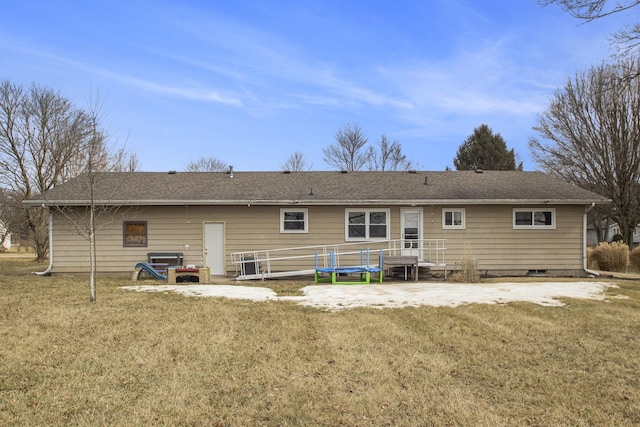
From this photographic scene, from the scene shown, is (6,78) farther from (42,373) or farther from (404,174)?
(42,373)

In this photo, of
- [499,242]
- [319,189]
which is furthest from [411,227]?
[319,189]

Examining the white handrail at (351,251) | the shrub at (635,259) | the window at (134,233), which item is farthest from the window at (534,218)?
the window at (134,233)

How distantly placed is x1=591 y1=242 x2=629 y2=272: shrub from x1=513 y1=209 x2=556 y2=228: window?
5254mm

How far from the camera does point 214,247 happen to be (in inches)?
575

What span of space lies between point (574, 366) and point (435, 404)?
6.88 ft

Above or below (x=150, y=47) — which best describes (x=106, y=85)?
below

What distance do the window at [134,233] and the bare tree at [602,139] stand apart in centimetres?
2176

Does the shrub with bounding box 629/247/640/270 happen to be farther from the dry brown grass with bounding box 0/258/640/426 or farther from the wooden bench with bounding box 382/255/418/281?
the dry brown grass with bounding box 0/258/640/426

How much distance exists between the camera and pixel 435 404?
12.7 feet

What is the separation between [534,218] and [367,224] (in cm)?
559

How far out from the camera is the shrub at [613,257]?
1783 cm

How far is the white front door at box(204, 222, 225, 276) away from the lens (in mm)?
14555

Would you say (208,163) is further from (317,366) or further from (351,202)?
(317,366)

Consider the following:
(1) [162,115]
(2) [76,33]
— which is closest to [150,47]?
(2) [76,33]
